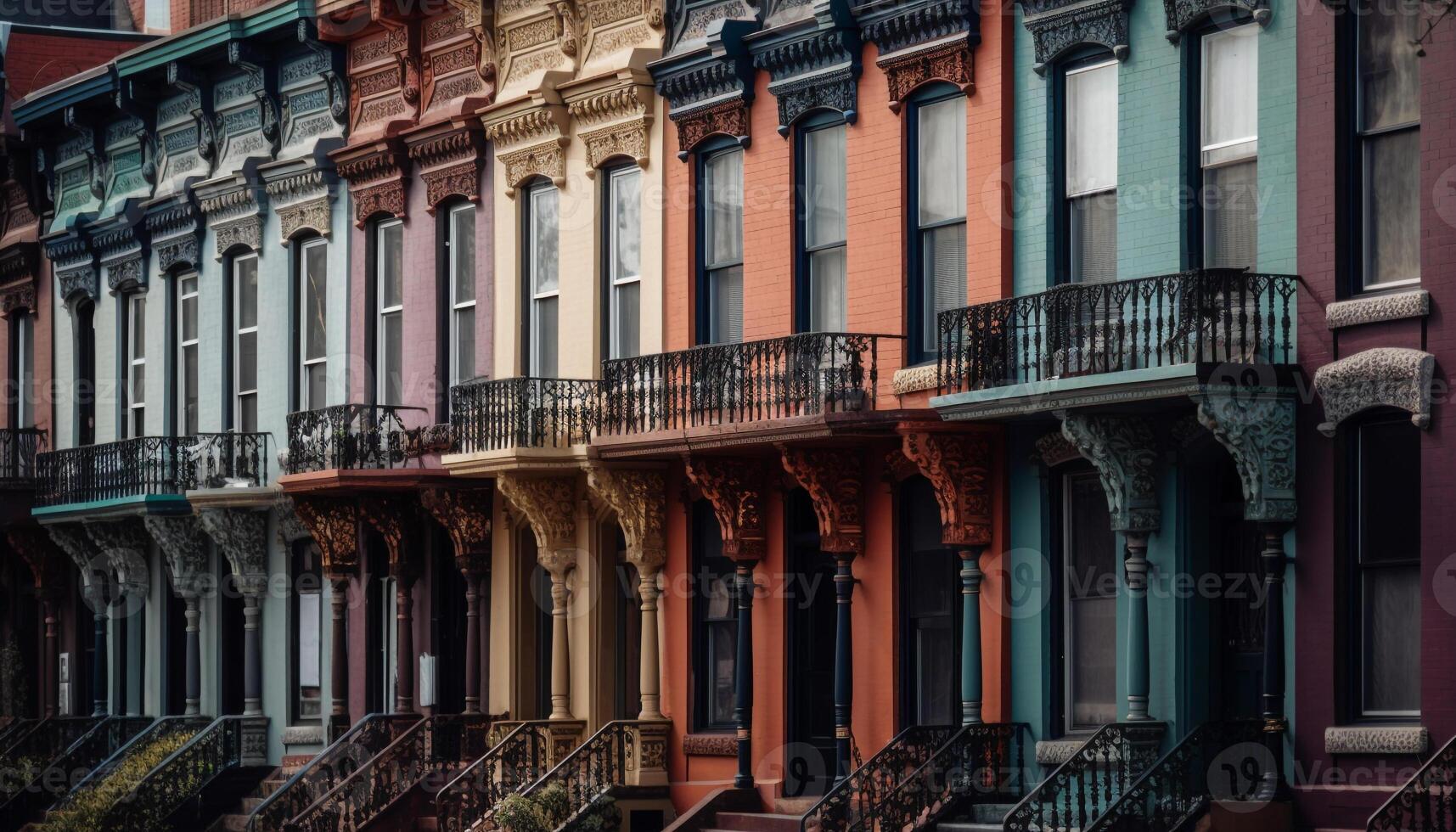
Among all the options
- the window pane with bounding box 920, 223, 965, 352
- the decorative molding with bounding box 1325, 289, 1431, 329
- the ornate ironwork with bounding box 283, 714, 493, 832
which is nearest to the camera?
the decorative molding with bounding box 1325, 289, 1431, 329

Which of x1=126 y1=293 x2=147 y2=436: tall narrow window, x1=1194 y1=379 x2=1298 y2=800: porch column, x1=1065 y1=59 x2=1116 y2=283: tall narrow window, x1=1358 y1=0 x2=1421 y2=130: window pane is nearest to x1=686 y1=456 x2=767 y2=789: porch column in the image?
x1=1065 y1=59 x2=1116 y2=283: tall narrow window

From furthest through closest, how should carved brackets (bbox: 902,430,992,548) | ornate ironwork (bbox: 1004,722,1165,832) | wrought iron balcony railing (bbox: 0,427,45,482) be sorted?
wrought iron balcony railing (bbox: 0,427,45,482) → carved brackets (bbox: 902,430,992,548) → ornate ironwork (bbox: 1004,722,1165,832)

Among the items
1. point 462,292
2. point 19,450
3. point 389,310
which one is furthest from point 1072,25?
point 19,450

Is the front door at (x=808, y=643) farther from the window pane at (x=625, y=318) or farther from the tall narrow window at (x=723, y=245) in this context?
the window pane at (x=625, y=318)

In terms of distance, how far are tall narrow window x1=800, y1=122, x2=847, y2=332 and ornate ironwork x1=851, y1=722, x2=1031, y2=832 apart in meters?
4.94

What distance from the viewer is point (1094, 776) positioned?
883 inches

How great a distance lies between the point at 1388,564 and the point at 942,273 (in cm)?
640

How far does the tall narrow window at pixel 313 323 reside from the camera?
35.6m

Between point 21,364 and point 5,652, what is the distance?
15.1ft

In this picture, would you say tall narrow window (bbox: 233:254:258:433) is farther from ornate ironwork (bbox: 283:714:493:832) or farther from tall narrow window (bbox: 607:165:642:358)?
tall narrow window (bbox: 607:165:642:358)


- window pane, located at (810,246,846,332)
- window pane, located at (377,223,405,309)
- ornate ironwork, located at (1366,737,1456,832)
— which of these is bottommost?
ornate ironwork, located at (1366,737,1456,832)

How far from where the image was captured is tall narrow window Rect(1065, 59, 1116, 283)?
24391 mm

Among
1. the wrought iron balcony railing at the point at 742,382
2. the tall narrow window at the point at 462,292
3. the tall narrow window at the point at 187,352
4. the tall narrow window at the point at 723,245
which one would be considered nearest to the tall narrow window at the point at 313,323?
the tall narrow window at the point at 462,292

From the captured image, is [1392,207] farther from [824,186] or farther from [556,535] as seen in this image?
[556,535]
